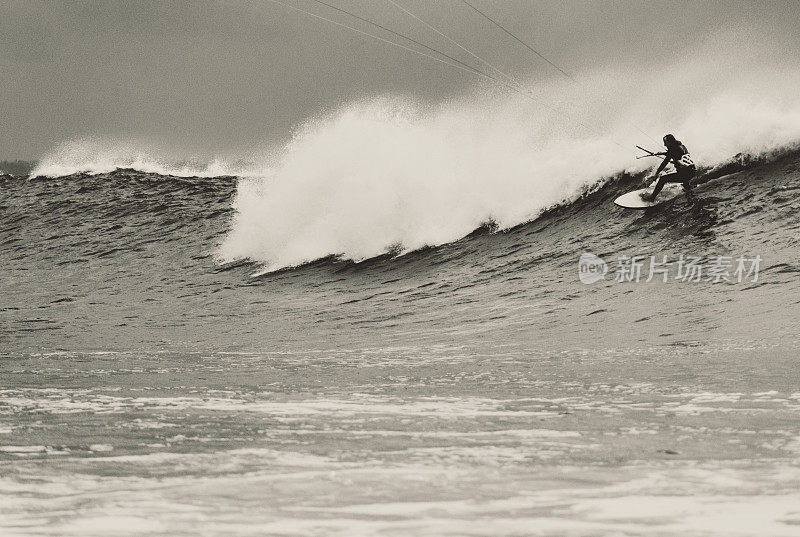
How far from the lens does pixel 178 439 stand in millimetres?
4695

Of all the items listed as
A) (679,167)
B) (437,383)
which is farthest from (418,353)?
(679,167)

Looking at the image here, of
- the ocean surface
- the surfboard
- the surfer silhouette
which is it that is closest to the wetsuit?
the surfer silhouette

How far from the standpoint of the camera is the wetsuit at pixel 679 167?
46.9 feet

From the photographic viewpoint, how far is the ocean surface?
3338 mm

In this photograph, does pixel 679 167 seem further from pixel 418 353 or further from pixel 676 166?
pixel 418 353

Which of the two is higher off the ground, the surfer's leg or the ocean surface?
the surfer's leg

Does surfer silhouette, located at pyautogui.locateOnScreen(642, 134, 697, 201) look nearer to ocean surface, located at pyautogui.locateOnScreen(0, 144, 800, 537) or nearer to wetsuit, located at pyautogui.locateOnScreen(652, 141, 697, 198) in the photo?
wetsuit, located at pyautogui.locateOnScreen(652, 141, 697, 198)

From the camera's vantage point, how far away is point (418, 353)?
8.59m

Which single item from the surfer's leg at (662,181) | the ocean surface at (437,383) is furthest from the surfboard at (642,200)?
the ocean surface at (437,383)

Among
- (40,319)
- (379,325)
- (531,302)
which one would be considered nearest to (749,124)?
(531,302)

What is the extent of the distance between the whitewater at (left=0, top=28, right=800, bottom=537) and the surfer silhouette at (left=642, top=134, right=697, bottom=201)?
0.33 m

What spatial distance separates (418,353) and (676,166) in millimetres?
7519

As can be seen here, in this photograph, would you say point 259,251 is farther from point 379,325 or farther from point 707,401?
point 707,401

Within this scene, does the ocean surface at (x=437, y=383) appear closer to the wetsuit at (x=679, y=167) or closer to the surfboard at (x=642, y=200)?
the surfboard at (x=642, y=200)
